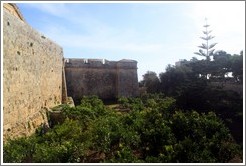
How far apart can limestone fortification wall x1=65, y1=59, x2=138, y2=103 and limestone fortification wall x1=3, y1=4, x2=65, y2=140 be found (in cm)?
768

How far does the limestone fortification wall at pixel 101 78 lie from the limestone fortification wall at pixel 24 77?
768 cm

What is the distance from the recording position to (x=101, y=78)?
23.4 metres

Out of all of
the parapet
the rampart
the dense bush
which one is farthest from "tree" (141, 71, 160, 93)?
the dense bush

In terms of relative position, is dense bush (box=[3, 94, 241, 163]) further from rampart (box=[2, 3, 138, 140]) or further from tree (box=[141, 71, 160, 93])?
tree (box=[141, 71, 160, 93])

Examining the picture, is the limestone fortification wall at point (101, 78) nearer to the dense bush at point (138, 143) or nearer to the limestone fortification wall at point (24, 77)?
the limestone fortification wall at point (24, 77)

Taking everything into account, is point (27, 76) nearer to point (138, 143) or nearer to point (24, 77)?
point (24, 77)

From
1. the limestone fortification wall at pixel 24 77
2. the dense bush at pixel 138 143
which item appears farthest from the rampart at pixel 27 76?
the dense bush at pixel 138 143

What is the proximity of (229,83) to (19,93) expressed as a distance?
14.6 meters

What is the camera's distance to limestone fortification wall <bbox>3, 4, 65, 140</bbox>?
8.40m

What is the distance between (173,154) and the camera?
7418mm

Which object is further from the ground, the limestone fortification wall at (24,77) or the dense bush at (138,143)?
the limestone fortification wall at (24,77)

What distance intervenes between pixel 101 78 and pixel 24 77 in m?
13.4

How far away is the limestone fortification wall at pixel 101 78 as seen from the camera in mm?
22562

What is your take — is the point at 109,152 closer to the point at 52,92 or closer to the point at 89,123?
the point at 89,123
